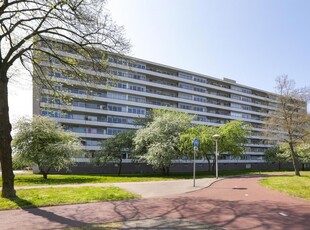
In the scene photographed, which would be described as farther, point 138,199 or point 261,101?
point 261,101

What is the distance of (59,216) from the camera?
10633 millimetres

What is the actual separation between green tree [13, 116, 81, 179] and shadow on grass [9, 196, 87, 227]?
56.8 feet

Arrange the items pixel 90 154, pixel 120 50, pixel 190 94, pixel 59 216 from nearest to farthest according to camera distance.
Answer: pixel 59 216, pixel 120 50, pixel 90 154, pixel 190 94

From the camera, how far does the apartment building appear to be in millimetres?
56781

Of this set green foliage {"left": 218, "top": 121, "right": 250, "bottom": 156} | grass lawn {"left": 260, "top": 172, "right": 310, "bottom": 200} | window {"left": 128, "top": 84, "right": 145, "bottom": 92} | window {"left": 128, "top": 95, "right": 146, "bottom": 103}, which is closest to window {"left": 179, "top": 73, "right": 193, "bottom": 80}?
window {"left": 128, "top": 84, "right": 145, "bottom": 92}

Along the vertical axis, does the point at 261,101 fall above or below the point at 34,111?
above

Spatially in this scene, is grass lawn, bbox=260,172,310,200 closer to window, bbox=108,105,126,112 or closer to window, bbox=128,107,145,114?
window, bbox=108,105,126,112

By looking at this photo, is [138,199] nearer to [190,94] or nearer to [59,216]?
[59,216]

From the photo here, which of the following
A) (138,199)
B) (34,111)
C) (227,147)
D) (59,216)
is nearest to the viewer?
(59,216)

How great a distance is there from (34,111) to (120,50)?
41.4 m

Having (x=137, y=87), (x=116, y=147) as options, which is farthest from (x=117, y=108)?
(x=116, y=147)

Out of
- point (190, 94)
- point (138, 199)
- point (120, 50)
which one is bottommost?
point (138, 199)

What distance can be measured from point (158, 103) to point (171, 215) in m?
61.0

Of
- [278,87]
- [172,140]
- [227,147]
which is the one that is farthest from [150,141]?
[278,87]
